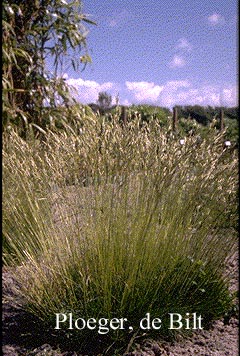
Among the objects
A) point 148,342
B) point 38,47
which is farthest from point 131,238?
point 38,47

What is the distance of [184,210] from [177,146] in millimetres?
288

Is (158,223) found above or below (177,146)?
below

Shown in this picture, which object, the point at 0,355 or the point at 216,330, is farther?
the point at 216,330

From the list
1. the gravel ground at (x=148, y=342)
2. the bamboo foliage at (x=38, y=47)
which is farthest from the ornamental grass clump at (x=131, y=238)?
the bamboo foliage at (x=38, y=47)

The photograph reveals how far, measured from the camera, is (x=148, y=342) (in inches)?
80.4

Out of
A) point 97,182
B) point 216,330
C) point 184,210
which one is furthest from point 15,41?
point 216,330

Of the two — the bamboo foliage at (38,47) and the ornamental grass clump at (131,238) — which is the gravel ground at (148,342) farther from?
the bamboo foliage at (38,47)

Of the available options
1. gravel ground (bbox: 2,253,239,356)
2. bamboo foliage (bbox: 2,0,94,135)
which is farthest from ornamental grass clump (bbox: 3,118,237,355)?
bamboo foliage (bbox: 2,0,94,135)

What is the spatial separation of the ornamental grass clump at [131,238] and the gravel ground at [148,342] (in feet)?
0.17

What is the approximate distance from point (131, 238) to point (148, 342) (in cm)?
45

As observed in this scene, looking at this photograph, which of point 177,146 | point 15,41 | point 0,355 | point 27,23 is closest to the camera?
point 0,355

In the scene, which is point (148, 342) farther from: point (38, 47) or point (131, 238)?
point (38, 47)

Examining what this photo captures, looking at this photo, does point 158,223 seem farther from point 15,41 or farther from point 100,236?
point 15,41

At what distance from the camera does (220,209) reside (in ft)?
7.05
